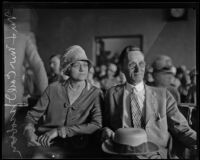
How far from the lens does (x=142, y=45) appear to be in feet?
4.50

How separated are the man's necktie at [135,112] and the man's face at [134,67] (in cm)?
6

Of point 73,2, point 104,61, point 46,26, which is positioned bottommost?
point 104,61

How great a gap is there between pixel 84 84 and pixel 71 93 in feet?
0.27

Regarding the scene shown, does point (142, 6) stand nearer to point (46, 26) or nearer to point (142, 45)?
point (142, 45)

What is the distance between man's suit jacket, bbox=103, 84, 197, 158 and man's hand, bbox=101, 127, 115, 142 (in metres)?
0.02

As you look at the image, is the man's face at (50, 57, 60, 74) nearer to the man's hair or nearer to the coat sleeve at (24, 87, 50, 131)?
the coat sleeve at (24, 87, 50, 131)

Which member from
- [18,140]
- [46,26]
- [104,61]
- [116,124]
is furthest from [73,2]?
[18,140]

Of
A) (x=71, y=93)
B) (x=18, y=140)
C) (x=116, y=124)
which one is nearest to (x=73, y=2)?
(x=71, y=93)

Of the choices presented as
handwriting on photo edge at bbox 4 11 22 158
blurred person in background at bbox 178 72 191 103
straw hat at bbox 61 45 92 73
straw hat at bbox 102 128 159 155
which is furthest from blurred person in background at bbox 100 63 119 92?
handwriting on photo edge at bbox 4 11 22 158

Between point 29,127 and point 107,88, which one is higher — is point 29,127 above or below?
below

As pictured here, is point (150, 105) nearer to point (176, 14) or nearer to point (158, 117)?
point (158, 117)

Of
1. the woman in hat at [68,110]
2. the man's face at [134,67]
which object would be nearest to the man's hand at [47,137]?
the woman in hat at [68,110]

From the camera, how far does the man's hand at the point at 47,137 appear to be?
1378mm

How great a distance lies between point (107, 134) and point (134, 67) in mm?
362
